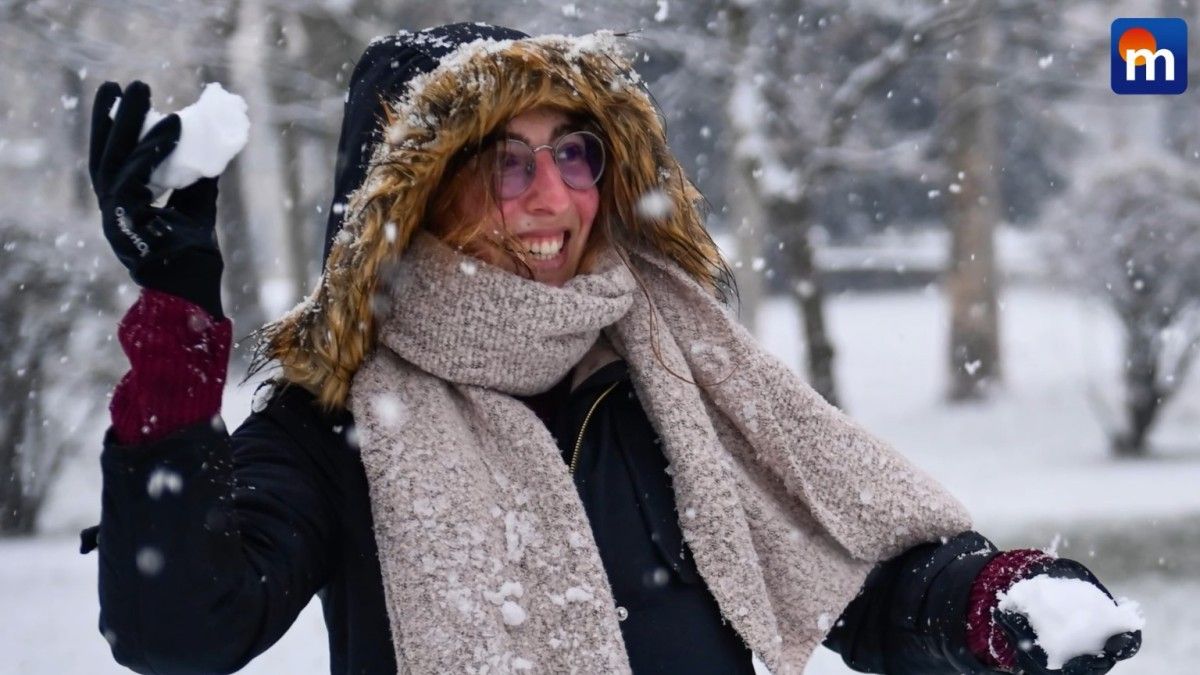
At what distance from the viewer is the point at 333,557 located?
6.03 feet

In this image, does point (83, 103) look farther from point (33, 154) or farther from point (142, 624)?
point (142, 624)

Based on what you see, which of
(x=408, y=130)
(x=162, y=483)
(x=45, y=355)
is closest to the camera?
(x=162, y=483)

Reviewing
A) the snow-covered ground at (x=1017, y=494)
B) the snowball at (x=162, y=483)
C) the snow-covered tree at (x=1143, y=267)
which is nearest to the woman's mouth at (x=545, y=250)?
the snowball at (x=162, y=483)

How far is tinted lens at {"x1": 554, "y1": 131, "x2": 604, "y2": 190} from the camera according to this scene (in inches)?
80.0

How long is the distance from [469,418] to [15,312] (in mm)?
5719

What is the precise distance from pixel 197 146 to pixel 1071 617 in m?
1.34

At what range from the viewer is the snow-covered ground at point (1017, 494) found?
5.72 metres

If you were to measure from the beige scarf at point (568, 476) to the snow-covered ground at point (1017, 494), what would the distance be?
3443 mm

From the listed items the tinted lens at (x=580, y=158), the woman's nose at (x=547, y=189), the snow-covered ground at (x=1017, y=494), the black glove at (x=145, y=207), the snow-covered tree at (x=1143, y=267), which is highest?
the snow-covered tree at (x=1143, y=267)

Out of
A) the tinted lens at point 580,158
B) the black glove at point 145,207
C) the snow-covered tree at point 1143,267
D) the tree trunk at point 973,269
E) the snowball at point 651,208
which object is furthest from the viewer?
the tree trunk at point 973,269

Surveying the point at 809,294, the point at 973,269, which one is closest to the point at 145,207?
the point at 809,294

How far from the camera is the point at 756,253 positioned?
9242 mm

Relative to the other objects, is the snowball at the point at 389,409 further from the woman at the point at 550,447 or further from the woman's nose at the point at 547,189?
the woman's nose at the point at 547,189

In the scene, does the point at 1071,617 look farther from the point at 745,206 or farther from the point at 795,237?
the point at 745,206
